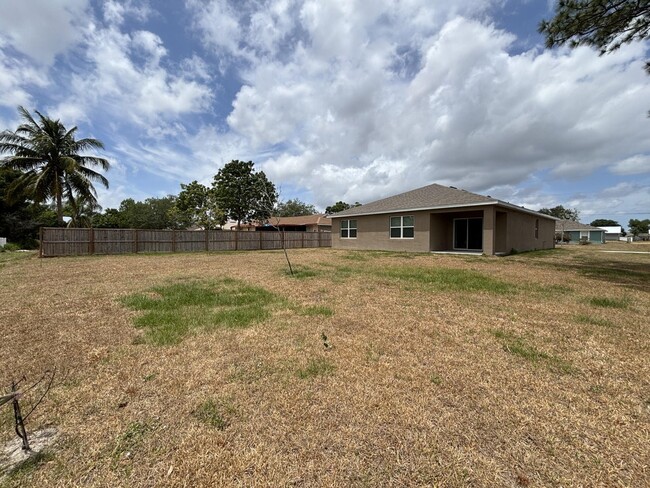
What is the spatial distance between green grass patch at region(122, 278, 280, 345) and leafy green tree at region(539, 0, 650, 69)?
9.02 meters

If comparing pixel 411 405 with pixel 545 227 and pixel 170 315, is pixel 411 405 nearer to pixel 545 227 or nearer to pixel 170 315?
pixel 170 315

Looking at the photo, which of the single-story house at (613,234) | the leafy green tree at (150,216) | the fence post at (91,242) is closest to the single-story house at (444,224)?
the fence post at (91,242)

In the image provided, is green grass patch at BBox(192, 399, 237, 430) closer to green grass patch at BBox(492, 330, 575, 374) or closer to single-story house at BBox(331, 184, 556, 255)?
green grass patch at BBox(492, 330, 575, 374)

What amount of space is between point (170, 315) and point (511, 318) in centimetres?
526

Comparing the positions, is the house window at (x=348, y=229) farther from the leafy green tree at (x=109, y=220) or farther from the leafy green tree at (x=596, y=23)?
the leafy green tree at (x=109, y=220)

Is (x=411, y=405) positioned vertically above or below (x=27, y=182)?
below

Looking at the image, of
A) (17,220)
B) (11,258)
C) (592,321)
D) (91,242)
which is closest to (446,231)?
(592,321)

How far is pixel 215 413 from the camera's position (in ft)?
7.72

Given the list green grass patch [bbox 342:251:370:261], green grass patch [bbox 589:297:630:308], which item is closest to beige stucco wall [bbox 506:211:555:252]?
green grass patch [bbox 342:251:370:261]

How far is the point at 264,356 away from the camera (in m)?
3.32

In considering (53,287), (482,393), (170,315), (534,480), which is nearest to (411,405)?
(482,393)

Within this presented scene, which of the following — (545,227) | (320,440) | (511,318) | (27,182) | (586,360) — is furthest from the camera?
(545,227)

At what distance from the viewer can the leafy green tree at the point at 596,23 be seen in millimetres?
6633

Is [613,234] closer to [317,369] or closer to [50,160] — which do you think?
[317,369]
